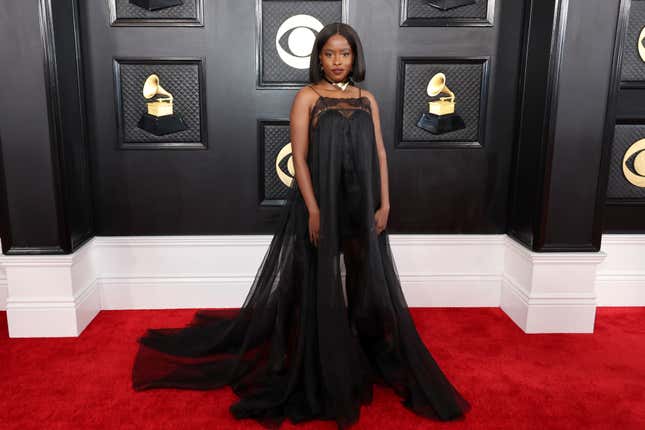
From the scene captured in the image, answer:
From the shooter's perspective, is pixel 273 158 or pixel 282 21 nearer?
pixel 282 21

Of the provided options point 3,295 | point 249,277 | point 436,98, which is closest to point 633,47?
point 436,98

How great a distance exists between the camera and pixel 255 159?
3166 millimetres

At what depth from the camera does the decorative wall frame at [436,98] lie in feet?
10.2

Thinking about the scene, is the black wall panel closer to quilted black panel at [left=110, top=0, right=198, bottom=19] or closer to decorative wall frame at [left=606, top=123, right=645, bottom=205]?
quilted black panel at [left=110, top=0, right=198, bottom=19]

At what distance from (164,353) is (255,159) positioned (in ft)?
3.95

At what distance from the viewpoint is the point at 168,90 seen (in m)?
3.06

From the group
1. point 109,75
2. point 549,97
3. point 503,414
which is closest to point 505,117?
point 549,97

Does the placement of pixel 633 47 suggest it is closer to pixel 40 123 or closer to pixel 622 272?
pixel 622 272

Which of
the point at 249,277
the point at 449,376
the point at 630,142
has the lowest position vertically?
the point at 449,376

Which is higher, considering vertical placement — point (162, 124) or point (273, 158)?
point (162, 124)

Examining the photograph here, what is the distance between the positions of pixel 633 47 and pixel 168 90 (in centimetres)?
274

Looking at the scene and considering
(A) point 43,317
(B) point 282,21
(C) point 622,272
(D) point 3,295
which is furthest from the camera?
(C) point 622,272

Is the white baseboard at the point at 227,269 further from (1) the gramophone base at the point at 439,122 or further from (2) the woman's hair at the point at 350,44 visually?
(2) the woman's hair at the point at 350,44

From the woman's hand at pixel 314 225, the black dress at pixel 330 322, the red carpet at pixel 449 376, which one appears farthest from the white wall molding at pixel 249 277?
the woman's hand at pixel 314 225
